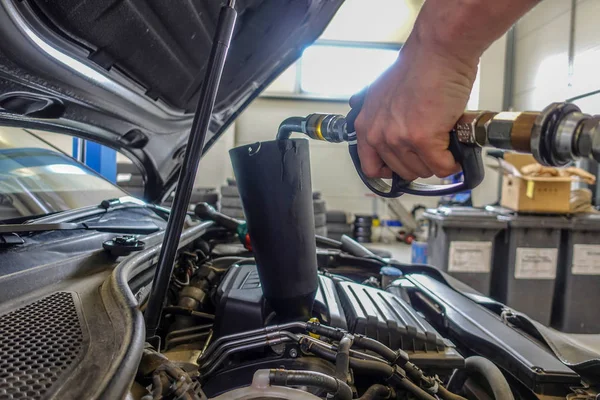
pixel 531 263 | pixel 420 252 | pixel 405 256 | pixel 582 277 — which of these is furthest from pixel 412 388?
pixel 405 256

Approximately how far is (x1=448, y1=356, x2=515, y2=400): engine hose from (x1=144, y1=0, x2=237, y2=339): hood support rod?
Result: 59 cm

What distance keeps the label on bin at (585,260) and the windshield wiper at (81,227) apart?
259cm

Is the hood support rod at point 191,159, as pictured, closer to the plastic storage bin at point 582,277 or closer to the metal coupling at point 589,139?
the metal coupling at point 589,139

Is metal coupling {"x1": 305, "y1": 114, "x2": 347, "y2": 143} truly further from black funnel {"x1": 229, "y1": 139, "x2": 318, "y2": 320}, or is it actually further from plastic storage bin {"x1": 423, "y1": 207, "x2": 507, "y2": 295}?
plastic storage bin {"x1": 423, "y1": 207, "x2": 507, "y2": 295}

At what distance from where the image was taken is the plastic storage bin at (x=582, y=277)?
2611 mm

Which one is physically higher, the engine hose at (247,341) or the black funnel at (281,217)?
the black funnel at (281,217)

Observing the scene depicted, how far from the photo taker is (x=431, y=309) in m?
1.13

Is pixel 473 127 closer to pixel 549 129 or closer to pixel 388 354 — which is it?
pixel 549 129

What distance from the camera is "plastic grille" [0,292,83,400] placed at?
0.40 meters

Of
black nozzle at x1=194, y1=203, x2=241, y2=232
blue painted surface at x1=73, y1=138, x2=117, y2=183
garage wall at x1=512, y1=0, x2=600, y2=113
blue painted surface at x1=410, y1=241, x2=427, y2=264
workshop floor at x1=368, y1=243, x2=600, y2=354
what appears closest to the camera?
black nozzle at x1=194, y1=203, x2=241, y2=232

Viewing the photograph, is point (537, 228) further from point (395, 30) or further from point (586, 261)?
point (395, 30)

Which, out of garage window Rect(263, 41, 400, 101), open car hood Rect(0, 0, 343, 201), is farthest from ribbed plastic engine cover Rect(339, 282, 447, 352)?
garage window Rect(263, 41, 400, 101)

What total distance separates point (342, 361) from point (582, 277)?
2.61 metres

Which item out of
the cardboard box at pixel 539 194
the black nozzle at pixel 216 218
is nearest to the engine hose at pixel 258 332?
the black nozzle at pixel 216 218
